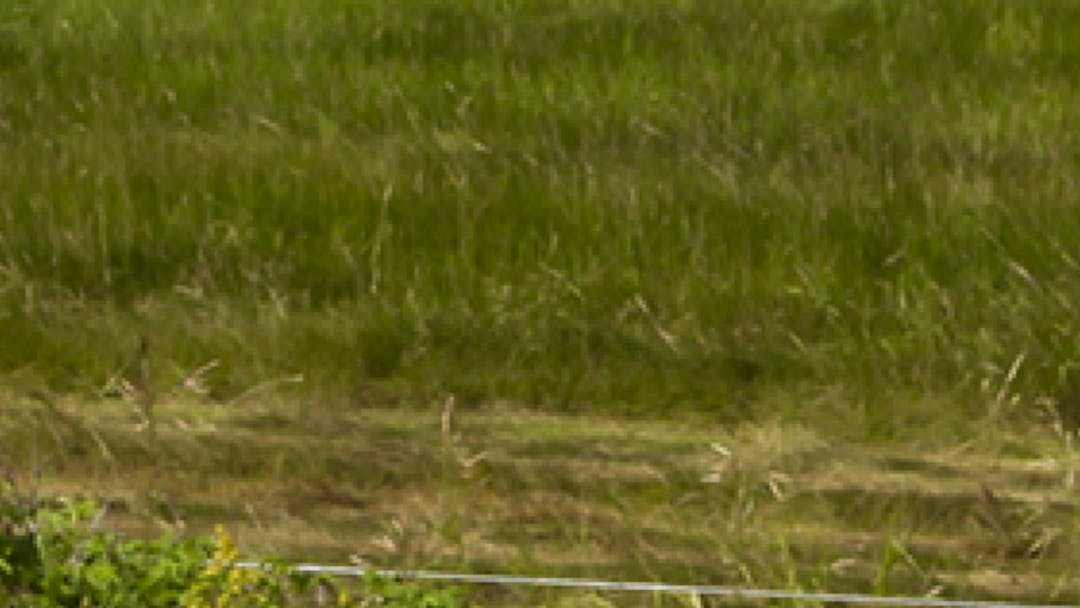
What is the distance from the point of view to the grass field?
3.41m

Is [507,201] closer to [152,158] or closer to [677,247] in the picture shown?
[677,247]

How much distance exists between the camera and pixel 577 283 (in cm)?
391

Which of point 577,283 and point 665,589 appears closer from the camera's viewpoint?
point 665,589

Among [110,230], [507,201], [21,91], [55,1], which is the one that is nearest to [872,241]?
[507,201]

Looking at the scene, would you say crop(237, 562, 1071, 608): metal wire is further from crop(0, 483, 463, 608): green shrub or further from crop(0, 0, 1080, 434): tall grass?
→ crop(0, 0, 1080, 434): tall grass

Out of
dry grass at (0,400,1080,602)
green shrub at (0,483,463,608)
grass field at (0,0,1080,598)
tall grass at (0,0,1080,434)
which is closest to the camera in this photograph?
green shrub at (0,483,463,608)

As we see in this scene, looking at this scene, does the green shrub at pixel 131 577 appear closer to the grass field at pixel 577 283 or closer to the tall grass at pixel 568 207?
the grass field at pixel 577 283

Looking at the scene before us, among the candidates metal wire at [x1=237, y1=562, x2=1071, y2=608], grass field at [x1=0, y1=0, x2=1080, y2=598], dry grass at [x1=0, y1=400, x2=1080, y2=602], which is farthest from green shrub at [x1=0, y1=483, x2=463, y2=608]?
grass field at [x1=0, y1=0, x2=1080, y2=598]

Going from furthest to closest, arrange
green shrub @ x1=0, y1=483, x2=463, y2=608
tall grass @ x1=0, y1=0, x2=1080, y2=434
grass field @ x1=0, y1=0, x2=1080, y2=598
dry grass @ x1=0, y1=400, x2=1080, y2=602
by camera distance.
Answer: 1. tall grass @ x1=0, y1=0, x2=1080, y2=434
2. grass field @ x1=0, y1=0, x2=1080, y2=598
3. dry grass @ x1=0, y1=400, x2=1080, y2=602
4. green shrub @ x1=0, y1=483, x2=463, y2=608

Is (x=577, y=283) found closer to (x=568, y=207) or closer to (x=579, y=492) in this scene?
(x=568, y=207)

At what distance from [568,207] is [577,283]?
0.31 m

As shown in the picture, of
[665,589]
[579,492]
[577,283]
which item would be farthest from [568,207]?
[665,589]

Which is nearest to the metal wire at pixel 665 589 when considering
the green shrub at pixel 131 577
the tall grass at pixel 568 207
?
the green shrub at pixel 131 577

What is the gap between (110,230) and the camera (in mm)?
4203
